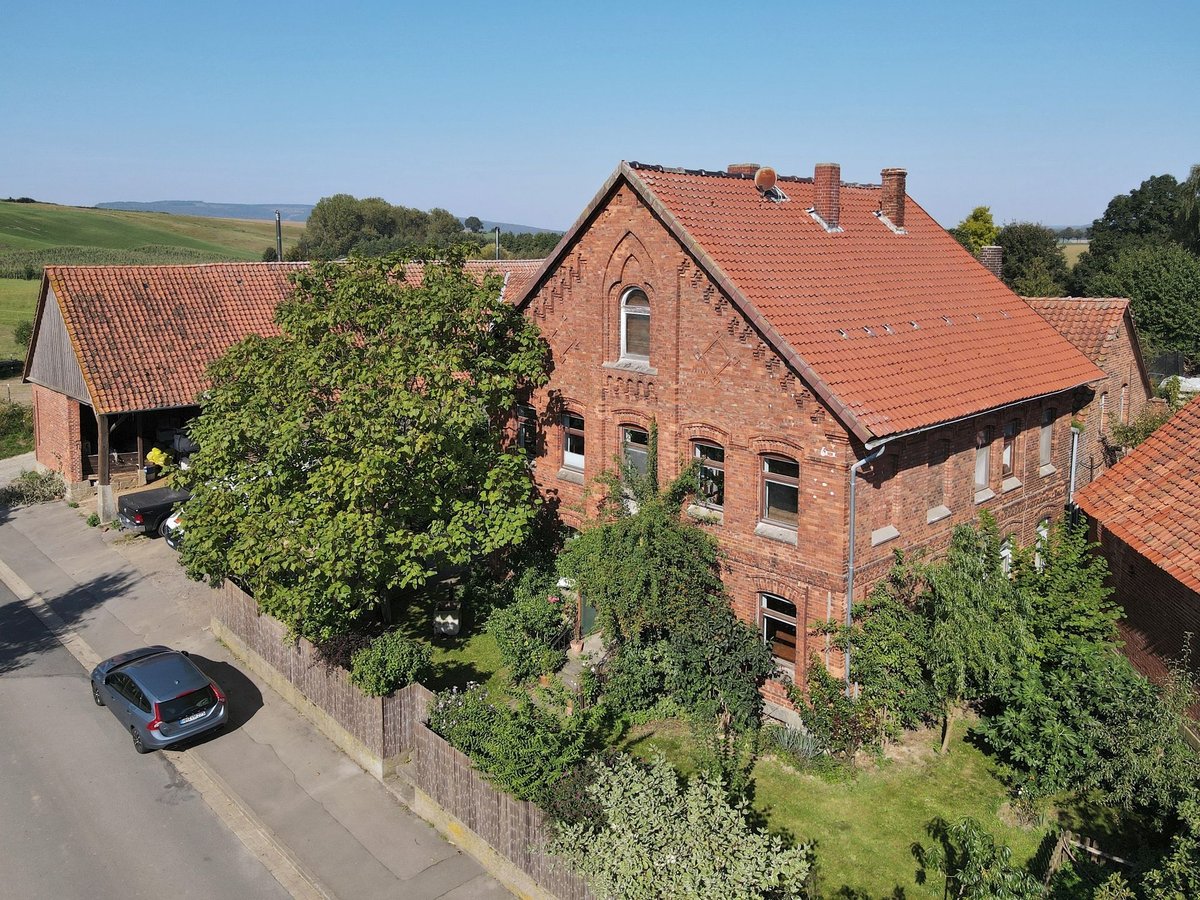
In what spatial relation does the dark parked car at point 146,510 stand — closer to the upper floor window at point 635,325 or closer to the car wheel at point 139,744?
the car wheel at point 139,744

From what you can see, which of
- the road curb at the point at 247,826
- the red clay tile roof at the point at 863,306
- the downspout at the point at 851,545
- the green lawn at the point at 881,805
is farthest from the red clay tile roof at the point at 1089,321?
the road curb at the point at 247,826

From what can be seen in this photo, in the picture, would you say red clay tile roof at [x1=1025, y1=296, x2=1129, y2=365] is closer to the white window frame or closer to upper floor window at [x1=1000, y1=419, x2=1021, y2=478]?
upper floor window at [x1=1000, y1=419, x2=1021, y2=478]

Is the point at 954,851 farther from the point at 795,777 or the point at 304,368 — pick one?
the point at 304,368

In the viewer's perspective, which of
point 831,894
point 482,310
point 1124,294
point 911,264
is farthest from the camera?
point 1124,294

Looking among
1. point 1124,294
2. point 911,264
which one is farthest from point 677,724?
point 1124,294

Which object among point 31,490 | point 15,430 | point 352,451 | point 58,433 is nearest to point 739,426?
point 352,451

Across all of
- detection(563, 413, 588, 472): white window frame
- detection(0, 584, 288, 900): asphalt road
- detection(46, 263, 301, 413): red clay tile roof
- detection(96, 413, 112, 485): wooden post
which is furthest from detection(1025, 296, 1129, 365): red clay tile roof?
detection(96, 413, 112, 485): wooden post
